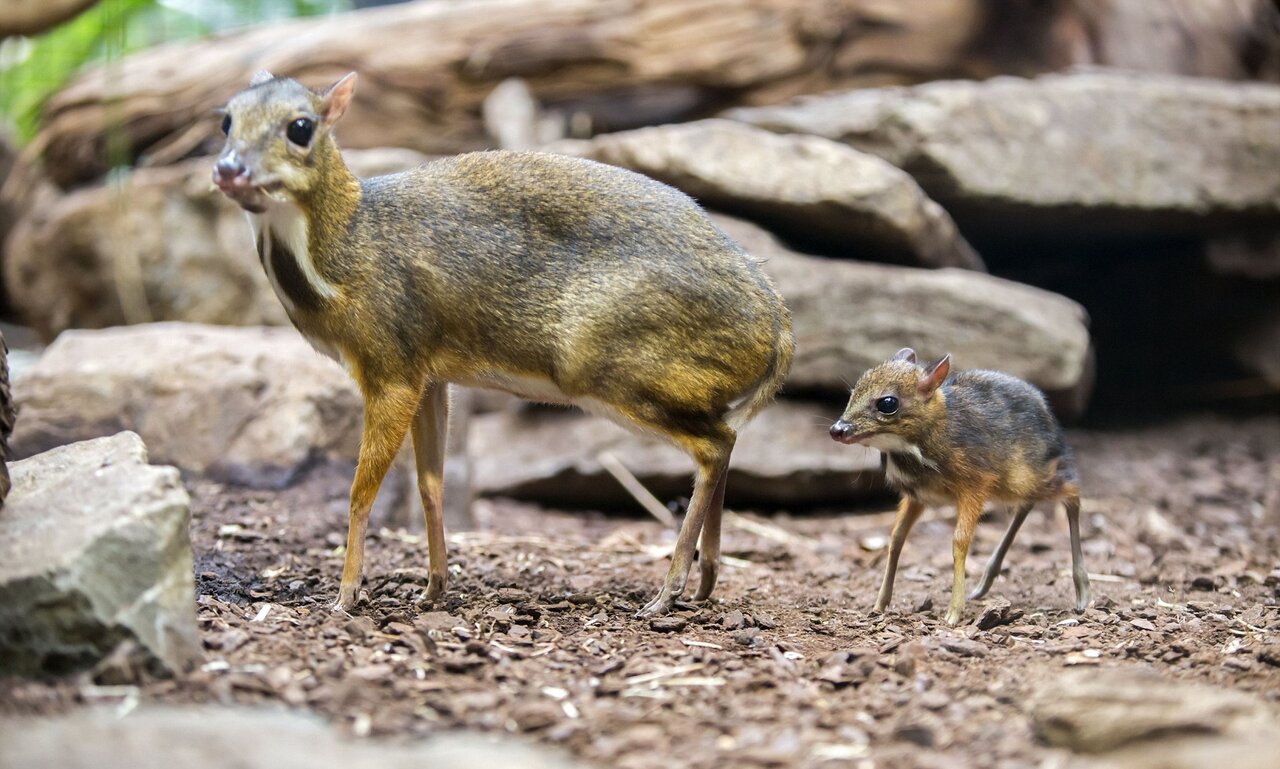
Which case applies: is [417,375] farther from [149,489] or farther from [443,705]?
[443,705]

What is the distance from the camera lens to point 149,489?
11.4 feet

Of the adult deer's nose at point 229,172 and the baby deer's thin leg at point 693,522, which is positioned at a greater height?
the adult deer's nose at point 229,172

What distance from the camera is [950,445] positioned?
521cm

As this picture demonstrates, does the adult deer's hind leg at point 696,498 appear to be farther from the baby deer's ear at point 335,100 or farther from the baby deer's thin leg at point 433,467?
the baby deer's ear at point 335,100

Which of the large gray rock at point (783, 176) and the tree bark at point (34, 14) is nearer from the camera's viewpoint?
the tree bark at point (34, 14)

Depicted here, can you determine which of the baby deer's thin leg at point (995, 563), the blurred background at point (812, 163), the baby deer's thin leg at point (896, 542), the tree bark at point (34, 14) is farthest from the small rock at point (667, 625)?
the tree bark at point (34, 14)

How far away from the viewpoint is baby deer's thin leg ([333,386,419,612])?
4594 millimetres

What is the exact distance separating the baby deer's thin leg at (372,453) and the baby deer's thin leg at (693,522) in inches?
44.8

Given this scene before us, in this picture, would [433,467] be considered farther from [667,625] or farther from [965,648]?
[965,648]

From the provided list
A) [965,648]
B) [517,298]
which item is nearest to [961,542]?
[965,648]

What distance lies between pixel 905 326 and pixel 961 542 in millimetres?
2954

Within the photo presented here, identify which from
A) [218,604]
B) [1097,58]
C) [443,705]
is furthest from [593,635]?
[1097,58]

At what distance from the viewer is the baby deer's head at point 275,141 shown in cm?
420

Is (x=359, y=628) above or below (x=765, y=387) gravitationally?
below
